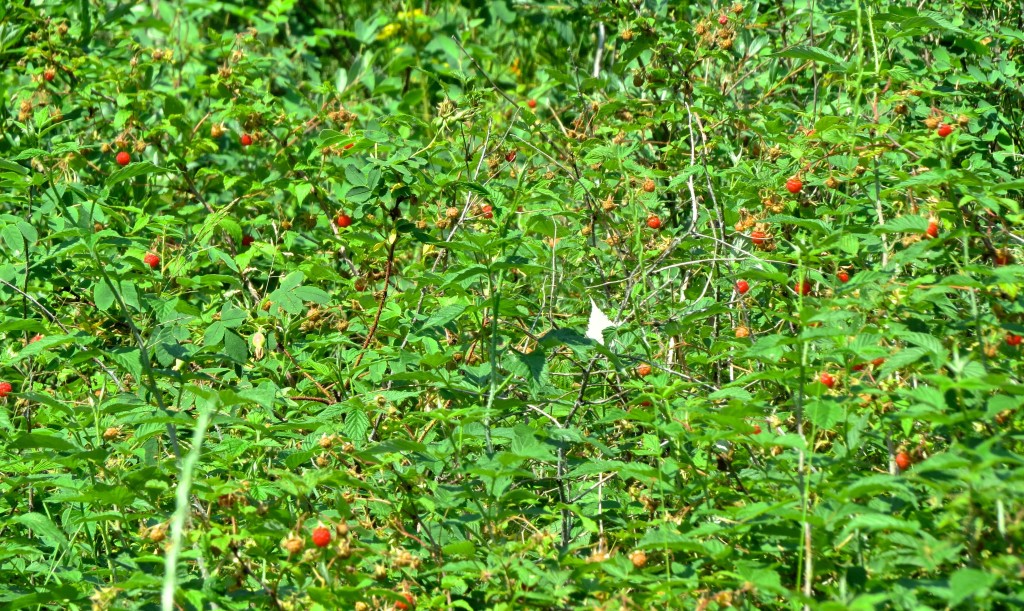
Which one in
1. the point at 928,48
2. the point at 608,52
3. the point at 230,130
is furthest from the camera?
the point at 608,52

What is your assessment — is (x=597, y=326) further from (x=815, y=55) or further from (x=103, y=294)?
(x=103, y=294)

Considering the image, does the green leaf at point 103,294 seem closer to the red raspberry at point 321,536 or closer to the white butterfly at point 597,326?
the red raspberry at point 321,536

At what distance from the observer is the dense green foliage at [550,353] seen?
205 centimetres

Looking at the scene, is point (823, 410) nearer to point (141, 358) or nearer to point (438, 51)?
point (141, 358)

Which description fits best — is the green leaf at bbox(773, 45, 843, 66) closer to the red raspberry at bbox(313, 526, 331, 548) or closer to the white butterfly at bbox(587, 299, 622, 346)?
the white butterfly at bbox(587, 299, 622, 346)

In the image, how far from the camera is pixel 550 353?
304cm

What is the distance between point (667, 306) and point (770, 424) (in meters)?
0.93

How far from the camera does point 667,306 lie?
331 centimetres

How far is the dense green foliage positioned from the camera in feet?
6.74

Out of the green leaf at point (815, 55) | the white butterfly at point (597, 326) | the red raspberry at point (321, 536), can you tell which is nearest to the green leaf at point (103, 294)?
the red raspberry at point (321, 536)

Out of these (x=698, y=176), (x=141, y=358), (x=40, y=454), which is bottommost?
(x=40, y=454)

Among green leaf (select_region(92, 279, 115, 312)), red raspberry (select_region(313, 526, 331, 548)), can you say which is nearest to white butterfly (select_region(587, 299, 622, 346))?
red raspberry (select_region(313, 526, 331, 548))

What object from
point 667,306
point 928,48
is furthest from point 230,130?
point 928,48

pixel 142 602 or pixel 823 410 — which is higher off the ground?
pixel 823 410
